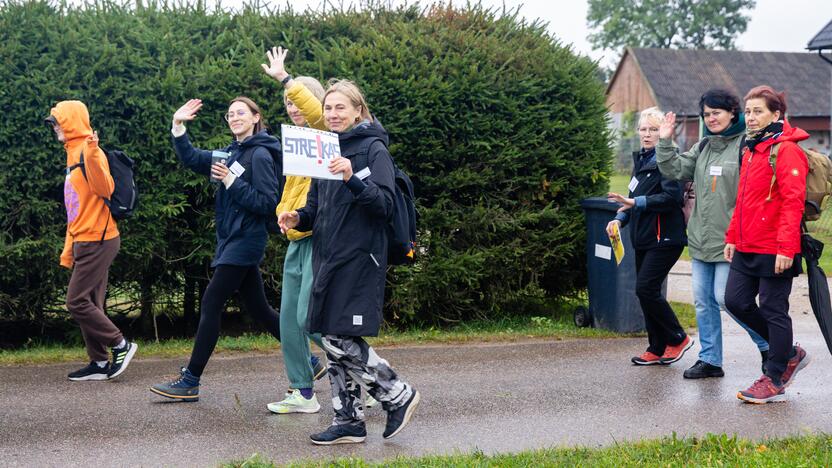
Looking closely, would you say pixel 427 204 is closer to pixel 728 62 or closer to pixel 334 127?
pixel 334 127

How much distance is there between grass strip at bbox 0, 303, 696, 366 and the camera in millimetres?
7338

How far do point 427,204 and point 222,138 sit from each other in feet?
5.90

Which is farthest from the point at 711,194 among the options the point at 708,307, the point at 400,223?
the point at 400,223

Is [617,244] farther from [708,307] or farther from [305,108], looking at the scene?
[305,108]

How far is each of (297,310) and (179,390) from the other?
3.05 feet

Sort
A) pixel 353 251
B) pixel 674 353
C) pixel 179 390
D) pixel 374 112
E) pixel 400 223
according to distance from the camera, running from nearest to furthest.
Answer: pixel 353 251 → pixel 400 223 → pixel 179 390 → pixel 674 353 → pixel 374 112

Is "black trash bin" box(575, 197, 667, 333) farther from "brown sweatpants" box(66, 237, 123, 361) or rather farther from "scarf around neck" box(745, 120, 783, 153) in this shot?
"brown sweatpants" box(66, 237, 123, 361)

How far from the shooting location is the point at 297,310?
18.2 feet

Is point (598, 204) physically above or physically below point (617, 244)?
above

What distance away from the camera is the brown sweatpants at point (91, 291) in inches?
255

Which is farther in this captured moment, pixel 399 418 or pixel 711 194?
pixel 711 194

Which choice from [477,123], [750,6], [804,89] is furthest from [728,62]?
[477,123]

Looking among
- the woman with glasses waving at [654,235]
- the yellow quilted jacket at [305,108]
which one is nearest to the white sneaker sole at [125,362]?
the yellow quilted jacket at [305,108]

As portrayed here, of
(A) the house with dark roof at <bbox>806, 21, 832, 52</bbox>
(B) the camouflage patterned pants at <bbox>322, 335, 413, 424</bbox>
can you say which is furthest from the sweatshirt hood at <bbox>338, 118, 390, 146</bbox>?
(A) the house with dark roof at <bbox>806, 21, 832, 52</bbox>
